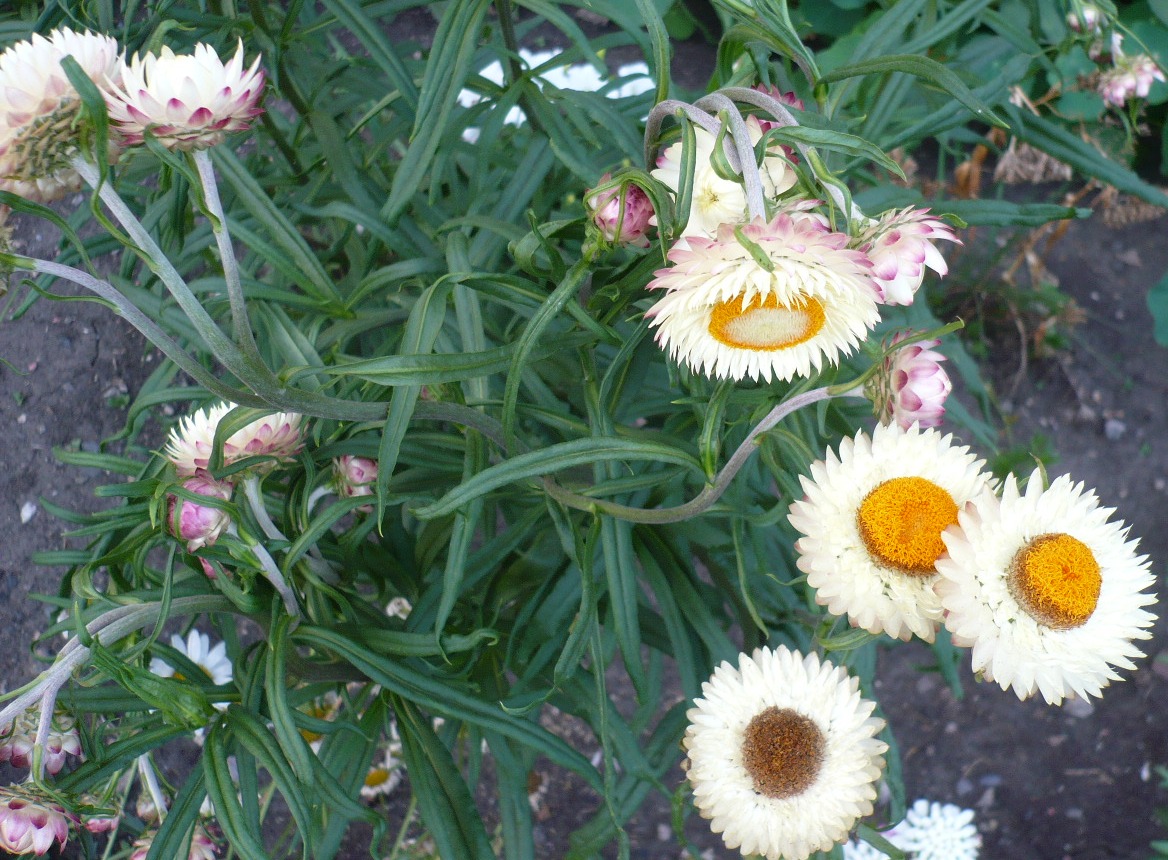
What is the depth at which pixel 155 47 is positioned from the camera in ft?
3.03

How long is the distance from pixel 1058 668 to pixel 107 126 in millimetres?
835

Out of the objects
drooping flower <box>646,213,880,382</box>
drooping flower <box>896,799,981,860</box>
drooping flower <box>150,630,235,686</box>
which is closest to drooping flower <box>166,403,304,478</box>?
drooping flower <box>646,213,880,382</box>

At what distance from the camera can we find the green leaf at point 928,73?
2.89ft

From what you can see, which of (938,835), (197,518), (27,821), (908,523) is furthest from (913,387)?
(938,835)

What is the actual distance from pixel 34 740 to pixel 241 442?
1.14 feet

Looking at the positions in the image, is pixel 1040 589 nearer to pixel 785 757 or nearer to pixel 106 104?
pixel 785 757

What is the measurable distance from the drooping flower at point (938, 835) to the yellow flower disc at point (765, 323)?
1257 millimetres

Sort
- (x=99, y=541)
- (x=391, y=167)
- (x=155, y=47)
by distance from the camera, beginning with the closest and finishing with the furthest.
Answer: (x=155, y=47) → (x=99, y=541) → (x=391, y=167)

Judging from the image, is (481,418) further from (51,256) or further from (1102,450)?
(1102,450)

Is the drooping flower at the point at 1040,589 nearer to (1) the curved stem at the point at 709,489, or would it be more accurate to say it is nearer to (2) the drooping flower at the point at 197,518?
(1) the curved stem at the point at 709,489

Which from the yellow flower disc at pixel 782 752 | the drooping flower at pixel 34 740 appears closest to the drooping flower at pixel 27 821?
the drooping flower at pixel 34 740

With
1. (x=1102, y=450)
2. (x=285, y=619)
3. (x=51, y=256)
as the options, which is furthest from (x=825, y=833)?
(x=51, y=256)

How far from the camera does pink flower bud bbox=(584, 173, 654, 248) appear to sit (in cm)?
78

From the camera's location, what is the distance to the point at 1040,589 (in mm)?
736
